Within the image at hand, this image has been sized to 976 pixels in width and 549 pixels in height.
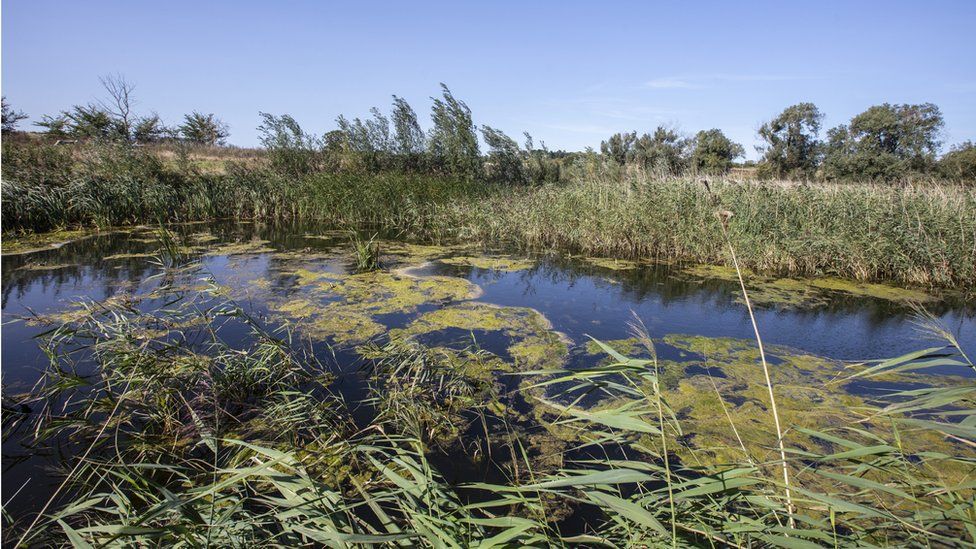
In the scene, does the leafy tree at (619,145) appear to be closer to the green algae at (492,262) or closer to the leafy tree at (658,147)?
the leafy tree at (658,147)

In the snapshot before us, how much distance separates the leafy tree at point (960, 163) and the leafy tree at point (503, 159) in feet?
69.9

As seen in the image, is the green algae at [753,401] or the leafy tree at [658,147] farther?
the leafy tree at [658,147]

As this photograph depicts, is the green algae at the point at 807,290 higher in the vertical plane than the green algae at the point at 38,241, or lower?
lower

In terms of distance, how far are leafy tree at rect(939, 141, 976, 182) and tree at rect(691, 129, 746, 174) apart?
9.47m

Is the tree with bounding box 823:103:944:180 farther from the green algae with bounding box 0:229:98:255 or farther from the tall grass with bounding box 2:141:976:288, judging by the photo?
the green algae with bounding box 0:229:98:255

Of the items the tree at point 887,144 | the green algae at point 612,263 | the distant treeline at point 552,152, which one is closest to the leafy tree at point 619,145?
the distant treeline at point 552,152

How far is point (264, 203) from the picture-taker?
1262 centimetres

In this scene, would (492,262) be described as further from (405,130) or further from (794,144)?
(794,144)

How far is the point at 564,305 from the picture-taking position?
5.92 metres

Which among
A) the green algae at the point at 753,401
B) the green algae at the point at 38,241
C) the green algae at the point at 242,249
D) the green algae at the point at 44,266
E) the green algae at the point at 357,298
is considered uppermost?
the green algae at the point at 38,241

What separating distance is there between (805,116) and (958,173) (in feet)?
24.8

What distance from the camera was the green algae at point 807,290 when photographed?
6410 mm

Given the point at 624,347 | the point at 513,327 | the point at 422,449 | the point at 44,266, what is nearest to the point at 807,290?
the point at 624,347

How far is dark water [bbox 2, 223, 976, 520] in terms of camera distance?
176 inches
